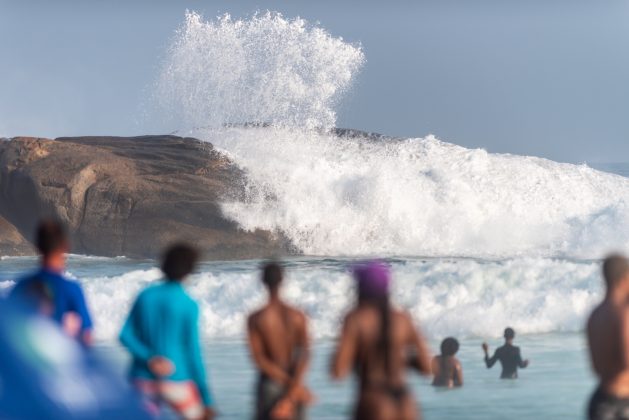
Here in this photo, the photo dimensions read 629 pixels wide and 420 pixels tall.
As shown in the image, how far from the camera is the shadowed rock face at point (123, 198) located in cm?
2992

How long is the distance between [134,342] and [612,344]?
92.9 inches

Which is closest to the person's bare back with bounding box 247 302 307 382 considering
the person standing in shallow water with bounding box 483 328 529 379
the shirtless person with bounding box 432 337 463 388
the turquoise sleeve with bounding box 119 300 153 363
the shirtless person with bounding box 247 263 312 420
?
the shirtless person with bounding box 247 263 312 420

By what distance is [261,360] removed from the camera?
6.76 m

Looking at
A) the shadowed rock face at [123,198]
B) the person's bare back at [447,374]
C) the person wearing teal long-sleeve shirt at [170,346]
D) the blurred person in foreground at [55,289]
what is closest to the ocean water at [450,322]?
the person's bare back at [447,374]

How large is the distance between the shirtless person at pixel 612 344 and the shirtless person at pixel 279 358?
1.45m

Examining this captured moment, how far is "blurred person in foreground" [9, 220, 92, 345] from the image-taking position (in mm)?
6492

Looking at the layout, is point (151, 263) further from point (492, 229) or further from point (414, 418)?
point (414, 418)

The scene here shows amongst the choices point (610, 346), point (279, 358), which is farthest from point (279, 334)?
point (610, 346)

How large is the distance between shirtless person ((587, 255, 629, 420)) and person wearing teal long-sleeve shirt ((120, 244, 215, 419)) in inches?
76.2

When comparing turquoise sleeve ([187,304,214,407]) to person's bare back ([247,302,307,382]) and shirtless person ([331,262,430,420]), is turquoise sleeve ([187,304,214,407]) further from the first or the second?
shirtless person ([331,262,430,420])

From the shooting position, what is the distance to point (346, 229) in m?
31.5

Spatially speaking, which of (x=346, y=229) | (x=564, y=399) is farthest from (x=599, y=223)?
(x=564, y=399)

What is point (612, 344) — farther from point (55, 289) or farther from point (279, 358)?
point (55, 289)

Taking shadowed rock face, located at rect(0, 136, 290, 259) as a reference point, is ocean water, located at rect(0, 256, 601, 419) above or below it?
below
